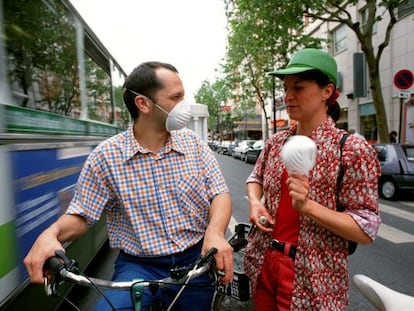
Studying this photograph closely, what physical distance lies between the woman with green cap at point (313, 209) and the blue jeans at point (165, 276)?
27 cm

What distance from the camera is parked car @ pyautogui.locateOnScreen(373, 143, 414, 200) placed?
9.10 metres

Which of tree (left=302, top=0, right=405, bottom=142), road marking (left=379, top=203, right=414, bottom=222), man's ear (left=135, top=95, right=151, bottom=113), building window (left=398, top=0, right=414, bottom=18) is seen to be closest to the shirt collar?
man's ear (left=135, top=95, right=151, bottom=113)

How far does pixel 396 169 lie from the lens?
30.5 ft

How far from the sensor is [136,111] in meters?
1.97

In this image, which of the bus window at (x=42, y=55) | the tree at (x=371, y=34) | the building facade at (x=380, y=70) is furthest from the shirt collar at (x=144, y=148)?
the tree at (x=371, y=34)

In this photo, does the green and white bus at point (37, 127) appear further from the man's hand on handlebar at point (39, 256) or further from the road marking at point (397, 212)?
the road marking at point (397, 212)

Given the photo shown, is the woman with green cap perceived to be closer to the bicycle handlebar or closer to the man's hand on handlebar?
the bicycle handlebar

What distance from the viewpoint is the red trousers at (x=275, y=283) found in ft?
5.71

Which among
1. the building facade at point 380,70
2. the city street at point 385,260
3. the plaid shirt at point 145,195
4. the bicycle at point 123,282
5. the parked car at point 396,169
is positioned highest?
the building facade at point 380,70

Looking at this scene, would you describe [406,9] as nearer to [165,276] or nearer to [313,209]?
[313,209]

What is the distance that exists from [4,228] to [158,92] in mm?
1123

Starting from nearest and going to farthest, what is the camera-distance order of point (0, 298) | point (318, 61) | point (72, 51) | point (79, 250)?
point (318, 61), point (0, 298), point (79, 250), point (72, 51)

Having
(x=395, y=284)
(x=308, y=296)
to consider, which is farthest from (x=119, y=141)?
(x=395, y=284)

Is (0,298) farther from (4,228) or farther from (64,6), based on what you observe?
(64,6)
